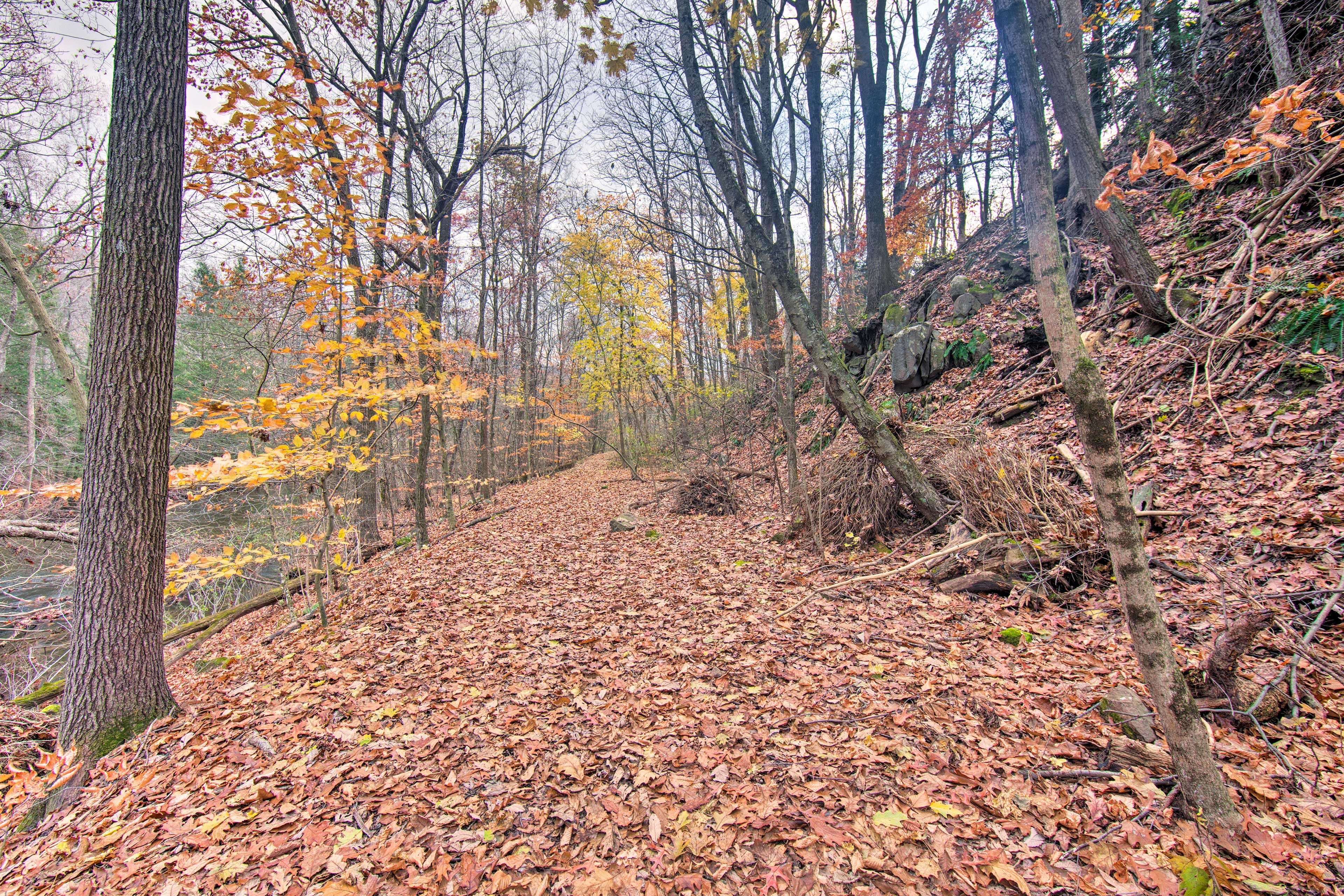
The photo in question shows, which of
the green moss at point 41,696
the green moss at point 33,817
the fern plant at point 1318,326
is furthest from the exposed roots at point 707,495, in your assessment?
the green moss at point 41,696

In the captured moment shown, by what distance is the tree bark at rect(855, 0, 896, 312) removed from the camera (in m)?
10.6

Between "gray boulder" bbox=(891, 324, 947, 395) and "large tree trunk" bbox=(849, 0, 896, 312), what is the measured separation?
8.99 ft

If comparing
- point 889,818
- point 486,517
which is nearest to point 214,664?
point 486,517

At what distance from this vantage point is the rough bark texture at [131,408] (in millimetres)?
3016

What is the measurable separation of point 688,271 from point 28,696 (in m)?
17.0

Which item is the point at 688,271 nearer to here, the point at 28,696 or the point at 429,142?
the point at 429,142

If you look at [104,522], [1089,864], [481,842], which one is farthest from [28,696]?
[1089,864]

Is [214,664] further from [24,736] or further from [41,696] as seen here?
[24,736]

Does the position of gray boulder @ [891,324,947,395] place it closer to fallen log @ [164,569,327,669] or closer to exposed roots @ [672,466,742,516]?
exposed roots @ [672,466,742,516]

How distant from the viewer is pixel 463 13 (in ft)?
27.5

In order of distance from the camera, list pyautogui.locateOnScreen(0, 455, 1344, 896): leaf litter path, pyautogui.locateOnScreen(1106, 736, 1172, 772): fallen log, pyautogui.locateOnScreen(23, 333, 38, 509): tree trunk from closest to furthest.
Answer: pyautogui.locateOnScreen(0, 455, 1344, 896): leaf litter path < pyautogui.locateOnScreen(1106, 736, 1172, 772): fallen log < pyautogui.locateOnScreen(23, 333, 38, 509): tree trunk

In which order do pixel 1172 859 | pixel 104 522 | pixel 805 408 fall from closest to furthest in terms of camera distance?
pixel 1172 859, pixel 104 522, pixel 805 408

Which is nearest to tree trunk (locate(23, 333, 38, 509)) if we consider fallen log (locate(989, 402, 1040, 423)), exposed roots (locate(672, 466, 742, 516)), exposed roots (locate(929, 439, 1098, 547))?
exposed roots (locate(672, 466, 742, 516))

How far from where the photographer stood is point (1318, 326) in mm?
3980
